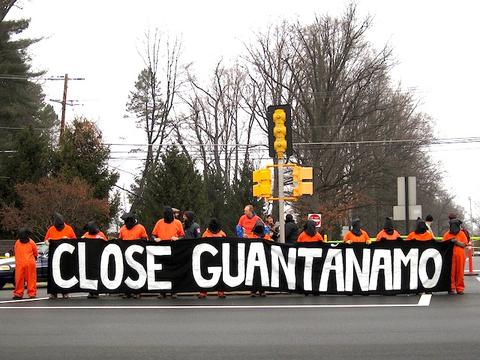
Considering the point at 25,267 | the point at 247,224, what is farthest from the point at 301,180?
the point at 25,267


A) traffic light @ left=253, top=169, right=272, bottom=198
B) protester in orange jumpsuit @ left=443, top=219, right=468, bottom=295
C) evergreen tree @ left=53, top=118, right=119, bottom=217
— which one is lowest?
protester in orange jumpsuit @ left=443, top=219, right=468, bottom=295

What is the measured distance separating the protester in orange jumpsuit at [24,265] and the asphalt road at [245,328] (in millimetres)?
866

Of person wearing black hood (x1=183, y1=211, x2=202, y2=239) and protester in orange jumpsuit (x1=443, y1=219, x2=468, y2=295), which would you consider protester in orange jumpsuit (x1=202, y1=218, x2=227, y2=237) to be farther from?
protester in orange jumpsuit (x1=443, y1=219, x2=468, y2=295)

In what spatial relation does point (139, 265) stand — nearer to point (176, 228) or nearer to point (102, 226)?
point (176, 228)

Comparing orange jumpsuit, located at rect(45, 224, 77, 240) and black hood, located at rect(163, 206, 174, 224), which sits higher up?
black hood, located at rect(163, 206, 174, 224)

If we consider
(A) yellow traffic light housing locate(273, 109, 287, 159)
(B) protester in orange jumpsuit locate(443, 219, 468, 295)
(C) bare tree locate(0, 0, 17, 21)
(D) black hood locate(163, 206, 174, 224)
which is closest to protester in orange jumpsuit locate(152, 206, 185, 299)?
(D) black hood locate(163, 206, 174, 224)

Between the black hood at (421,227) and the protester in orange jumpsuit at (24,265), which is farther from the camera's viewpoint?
the black hood at (421,227)

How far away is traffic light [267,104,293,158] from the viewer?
68.4 feet

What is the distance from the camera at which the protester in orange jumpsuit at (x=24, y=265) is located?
18516mm

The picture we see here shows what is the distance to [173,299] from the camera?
18.0 metres

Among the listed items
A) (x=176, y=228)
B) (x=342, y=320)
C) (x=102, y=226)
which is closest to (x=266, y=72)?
(x=102, y=226)

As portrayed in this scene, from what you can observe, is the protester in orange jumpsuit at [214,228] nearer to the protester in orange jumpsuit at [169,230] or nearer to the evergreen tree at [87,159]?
the protester in orange jumpsuit at [169,230]

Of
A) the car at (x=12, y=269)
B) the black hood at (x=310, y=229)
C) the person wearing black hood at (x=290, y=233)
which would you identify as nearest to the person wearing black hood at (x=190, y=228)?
the black hood at (x=310, y=229)

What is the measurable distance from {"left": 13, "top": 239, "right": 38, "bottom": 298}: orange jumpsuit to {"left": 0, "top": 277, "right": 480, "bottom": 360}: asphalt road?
873 mm
